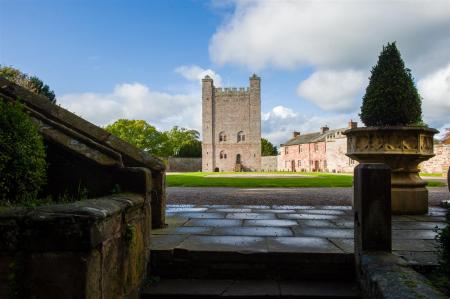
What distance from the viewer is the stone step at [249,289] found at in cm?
312

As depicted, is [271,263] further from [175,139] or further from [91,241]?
[175,139]

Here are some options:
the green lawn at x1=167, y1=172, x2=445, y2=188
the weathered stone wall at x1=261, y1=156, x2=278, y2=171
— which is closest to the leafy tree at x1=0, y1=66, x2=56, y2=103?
the green lawn at x1=167, y1=172, x2=445, y2=188

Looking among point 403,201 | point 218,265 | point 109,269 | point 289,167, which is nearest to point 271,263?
point 218,265

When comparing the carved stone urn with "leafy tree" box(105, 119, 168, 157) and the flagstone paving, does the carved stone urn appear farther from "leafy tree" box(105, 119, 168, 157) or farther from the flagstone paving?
"leafy tree" box(105, 119, 168, 157)

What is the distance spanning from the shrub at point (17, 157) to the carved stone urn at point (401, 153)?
5.06 metres

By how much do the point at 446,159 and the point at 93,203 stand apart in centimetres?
4240

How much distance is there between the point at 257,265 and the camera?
139 inches

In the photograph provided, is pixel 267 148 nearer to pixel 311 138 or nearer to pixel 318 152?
pixel 311 138

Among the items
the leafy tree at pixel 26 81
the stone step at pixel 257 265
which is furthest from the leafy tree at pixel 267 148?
the stone step at pixel 257 265

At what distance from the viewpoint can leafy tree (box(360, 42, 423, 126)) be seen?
6.51 m

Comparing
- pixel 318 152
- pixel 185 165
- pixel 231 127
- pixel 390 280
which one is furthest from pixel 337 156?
pixel 390 280

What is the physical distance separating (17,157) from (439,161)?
43.7m

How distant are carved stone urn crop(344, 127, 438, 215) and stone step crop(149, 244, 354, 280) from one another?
3256 mm

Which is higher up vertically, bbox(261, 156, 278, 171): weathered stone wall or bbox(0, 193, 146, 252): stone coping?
bbox(261, 156, 278, 171): weathered stone wall
